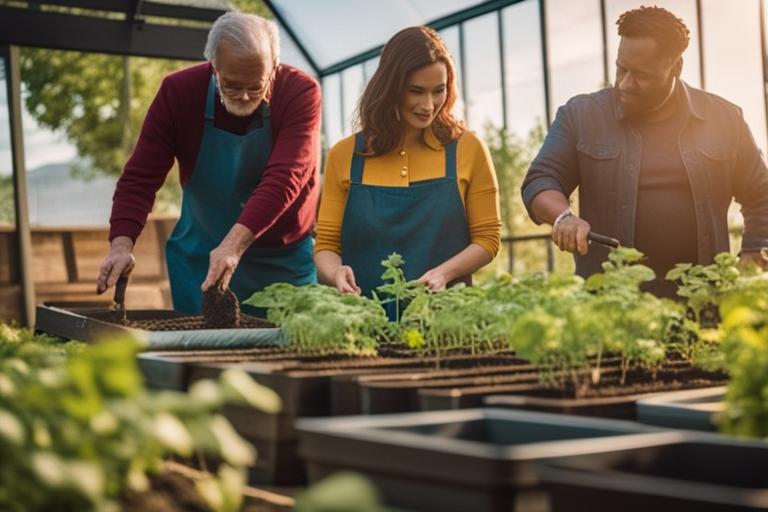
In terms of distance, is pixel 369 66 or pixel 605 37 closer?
pixel 605 37

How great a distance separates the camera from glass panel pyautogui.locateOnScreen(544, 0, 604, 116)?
27.4 feet

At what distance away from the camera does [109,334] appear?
2479 mm

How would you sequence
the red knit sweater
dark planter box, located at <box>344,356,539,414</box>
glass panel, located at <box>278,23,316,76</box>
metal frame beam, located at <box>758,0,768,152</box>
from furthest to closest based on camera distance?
glass panel, located at <box>278,23,316,76</box>
metal frame beam, located at <box>758,0,768,152</box>
the red knit sweater
dark planter box, located at <box>344,356,539,414</box>

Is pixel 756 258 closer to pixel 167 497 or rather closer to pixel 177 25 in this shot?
pixel 167 497

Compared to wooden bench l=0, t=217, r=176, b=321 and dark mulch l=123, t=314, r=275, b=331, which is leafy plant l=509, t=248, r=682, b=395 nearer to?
dark mulch l=123, t=314, r=275, b=331

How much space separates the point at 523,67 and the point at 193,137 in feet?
18.4

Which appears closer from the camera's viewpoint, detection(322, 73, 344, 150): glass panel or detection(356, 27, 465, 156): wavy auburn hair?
detection(356, 27, 465, 156): wavy auburn hair

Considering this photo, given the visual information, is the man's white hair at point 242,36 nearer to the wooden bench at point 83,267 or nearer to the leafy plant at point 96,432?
the leafy plant at point 96,432

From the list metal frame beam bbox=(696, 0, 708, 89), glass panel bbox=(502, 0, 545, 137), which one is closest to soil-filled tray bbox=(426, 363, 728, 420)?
metal frame beam bbox=(696, 0, 708, 89)

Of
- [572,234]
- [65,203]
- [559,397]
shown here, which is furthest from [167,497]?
[65,203]

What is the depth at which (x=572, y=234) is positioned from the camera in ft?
9.41

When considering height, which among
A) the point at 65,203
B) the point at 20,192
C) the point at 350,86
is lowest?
the point at 20,192

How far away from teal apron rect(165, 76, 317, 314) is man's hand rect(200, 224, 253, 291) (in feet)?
1.55

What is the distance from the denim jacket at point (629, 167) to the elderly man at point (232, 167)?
785mm
